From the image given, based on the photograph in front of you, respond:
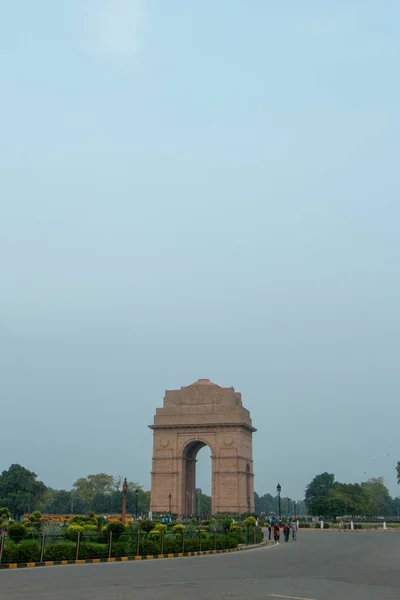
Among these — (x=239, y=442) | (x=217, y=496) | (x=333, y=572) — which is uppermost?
(x=239, y=442)

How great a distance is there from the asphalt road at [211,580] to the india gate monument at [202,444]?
126ft

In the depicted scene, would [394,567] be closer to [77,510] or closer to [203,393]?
[203,393]

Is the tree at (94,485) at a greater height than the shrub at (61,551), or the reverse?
the tree at (94,485)

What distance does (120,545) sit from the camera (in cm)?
2134

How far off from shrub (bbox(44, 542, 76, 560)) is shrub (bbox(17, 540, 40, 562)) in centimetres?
42

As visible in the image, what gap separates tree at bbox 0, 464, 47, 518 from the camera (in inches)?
3073

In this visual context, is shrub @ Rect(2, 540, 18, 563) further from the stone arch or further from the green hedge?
the stone arch

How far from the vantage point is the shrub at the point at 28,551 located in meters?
18.5

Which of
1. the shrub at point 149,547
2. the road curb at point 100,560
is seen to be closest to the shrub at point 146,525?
the road curb at point 100,560

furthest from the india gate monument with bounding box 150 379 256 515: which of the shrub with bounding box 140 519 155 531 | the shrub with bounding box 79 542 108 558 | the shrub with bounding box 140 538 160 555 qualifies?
the shrub with bounding box 79 542 108 558

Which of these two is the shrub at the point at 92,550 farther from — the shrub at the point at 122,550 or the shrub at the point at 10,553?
the shrub at the point at 10,553

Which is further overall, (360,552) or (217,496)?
(217,496)

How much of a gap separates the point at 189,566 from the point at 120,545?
3.78m

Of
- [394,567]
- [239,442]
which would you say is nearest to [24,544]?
[394,567]
